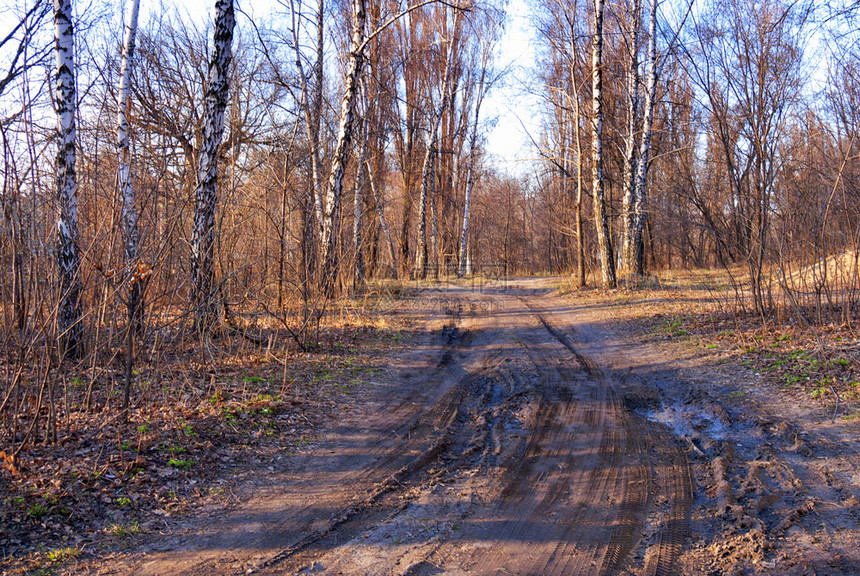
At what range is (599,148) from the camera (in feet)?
54.9

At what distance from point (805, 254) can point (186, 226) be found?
996 cm

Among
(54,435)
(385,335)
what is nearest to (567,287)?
(385,335)

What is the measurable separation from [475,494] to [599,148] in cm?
1474

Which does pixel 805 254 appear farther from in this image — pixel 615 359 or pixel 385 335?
pixel 385 335

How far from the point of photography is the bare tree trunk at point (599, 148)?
52.6 ft

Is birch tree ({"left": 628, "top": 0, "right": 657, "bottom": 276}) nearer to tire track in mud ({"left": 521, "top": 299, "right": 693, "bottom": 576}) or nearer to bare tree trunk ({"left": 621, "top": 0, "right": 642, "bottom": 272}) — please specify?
bare tree trunk ({"left": 621, "top": 0, "right": 642, "bottom": 272})

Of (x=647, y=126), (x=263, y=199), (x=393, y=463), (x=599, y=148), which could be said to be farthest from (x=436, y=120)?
(x=393, y=463)

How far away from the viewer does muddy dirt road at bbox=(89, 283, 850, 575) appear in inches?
131

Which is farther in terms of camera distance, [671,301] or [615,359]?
[671,301]

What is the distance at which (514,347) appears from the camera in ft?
31.7

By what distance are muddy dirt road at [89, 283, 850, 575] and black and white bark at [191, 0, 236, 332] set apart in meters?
3.29

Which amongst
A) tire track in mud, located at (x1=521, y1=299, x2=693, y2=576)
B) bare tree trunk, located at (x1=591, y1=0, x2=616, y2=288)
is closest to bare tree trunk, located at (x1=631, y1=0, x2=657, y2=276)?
bare tree trunk, located at (x1=591, y1=0, x2=616, y2=288)

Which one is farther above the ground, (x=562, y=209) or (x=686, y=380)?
(x=562, y=209)

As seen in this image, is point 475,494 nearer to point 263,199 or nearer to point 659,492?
point 659,492
